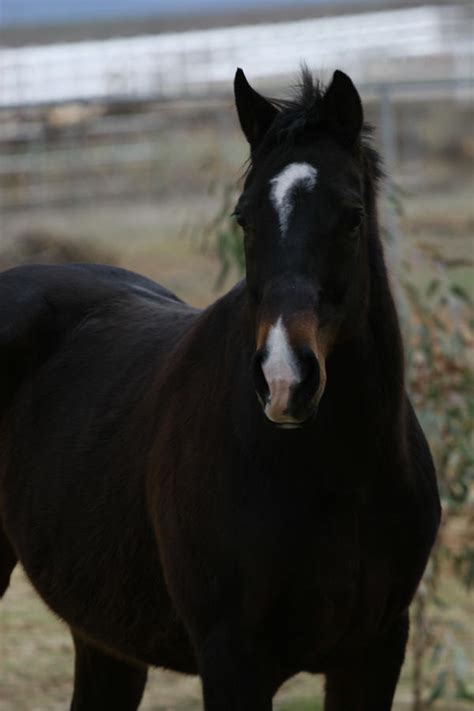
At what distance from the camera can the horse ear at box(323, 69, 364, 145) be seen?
10.6 ft

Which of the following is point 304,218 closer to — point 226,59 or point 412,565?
point 412,565

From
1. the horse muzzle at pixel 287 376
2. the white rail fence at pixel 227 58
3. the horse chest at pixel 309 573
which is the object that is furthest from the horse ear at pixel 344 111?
the white rail fence at pixel 227 58

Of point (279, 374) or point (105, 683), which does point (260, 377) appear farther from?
point (105, 683)

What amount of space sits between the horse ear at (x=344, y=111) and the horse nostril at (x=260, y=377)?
2.23ft

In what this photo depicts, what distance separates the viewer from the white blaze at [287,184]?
3.05m

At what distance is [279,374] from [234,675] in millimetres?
859

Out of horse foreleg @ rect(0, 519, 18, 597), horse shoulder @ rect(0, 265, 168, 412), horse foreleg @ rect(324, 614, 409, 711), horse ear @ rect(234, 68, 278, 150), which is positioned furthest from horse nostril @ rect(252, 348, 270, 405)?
horse foreleg @ rect(0, 519, 18, 597)

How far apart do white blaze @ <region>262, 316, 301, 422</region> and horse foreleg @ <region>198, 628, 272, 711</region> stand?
70 centimetres

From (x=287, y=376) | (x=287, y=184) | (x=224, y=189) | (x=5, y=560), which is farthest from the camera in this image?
(x=224, y=189)

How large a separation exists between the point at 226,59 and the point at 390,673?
70.0ft

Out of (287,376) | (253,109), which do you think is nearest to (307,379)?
(287,376)

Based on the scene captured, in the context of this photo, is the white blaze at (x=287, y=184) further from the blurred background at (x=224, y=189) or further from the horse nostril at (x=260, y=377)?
the blurred background at (x=224, y=189)

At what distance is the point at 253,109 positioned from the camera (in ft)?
11.0

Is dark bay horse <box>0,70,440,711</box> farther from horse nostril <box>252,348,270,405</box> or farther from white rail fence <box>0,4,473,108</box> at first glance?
white rail fence <box>0,4,473,108</box>
